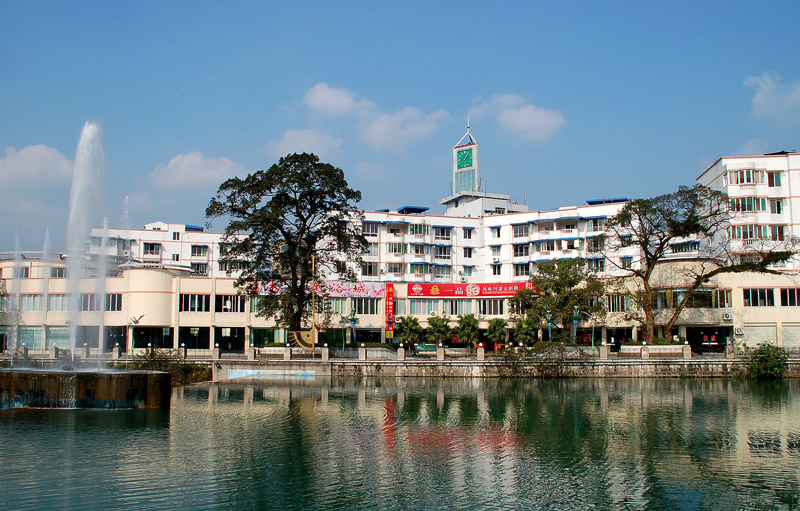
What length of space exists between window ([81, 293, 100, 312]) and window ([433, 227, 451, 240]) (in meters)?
42.4

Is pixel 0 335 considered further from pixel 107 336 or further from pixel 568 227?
pixel 568 227

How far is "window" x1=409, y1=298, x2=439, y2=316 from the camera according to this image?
7419 cm

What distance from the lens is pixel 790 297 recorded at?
63.2 m

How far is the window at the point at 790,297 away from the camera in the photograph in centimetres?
6306

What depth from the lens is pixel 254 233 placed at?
55.8 m

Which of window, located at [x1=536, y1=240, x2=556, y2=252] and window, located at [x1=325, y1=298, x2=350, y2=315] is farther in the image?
window, located at [x1=536, y1=240, x2=556, y2=252]

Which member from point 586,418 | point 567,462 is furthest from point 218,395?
point 567,462

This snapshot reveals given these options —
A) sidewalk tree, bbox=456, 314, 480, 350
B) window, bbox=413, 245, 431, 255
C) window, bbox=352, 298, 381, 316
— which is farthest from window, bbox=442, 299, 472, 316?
window, bbox=413, 245, 431, 255

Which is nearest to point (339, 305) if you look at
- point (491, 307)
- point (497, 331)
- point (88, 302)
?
point (497, 331)

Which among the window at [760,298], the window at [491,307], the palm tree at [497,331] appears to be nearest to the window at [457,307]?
the window at [491,307]

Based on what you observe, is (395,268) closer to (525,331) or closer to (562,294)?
(525,331)

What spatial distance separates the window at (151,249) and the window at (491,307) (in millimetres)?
44025

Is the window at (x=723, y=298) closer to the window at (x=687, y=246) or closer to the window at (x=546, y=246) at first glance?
the window at (x=687, y=246)

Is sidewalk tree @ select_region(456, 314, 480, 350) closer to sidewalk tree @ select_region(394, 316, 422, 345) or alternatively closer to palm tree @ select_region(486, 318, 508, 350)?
palm tree @ select_region(486, 318, 508, 350)
